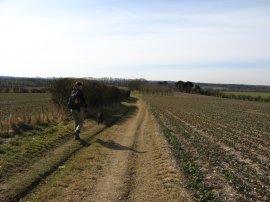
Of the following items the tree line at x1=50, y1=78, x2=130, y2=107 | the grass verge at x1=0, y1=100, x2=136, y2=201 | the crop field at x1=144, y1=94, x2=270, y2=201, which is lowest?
the crop field at x1=144, y1=94, x2=270, y2=201

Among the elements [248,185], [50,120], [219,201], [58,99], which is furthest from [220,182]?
[58,99]

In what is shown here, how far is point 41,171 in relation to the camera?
977 centimetres

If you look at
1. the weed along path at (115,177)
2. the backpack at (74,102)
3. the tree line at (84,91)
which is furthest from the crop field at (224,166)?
the tree line at (84,91)

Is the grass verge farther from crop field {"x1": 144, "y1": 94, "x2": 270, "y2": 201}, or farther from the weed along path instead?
crop field {"x1": 144, "y1": 94, "x2": 270, "y2": 201}

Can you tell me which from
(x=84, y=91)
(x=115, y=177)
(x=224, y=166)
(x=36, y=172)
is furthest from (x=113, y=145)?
(x=84, y=91)

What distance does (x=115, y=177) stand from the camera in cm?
959

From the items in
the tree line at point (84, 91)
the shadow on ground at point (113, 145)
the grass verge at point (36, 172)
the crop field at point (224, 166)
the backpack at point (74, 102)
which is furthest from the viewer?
the tree line at point (84, 91)

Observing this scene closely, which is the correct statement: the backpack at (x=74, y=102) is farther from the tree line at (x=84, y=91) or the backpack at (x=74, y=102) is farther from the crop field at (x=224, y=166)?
the tree line at (x=84, y=91)

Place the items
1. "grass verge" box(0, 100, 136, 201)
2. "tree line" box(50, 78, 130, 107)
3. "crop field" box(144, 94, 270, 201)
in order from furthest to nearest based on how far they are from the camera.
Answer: "tree line" box(50, 78, 130, 107) → "crop field" box(144, 94, 270, 201) → "grass verge" box(0, 100, 136, 201)

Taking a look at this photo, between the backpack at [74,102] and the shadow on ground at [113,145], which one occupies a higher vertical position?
the backpack at [74,102]

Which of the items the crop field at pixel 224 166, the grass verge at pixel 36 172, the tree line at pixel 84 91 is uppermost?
the tree line at pixel 84 91

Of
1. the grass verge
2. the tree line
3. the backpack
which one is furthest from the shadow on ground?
Result: the tree line

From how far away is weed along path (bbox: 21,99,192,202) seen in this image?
808cm

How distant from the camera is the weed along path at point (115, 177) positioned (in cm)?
808
